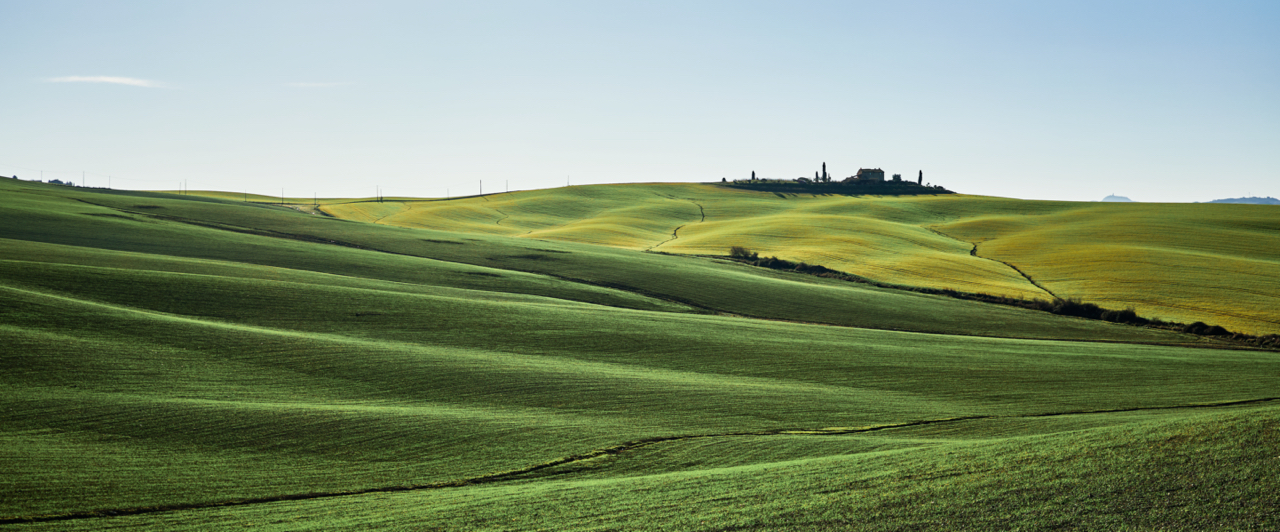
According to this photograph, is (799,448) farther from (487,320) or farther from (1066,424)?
(487,320)

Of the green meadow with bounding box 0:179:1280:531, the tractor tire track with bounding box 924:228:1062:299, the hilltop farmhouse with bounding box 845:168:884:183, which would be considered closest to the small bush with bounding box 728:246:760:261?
the green meadow with bounding box 0:179:1280:531

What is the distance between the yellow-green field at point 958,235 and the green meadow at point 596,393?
2.28ft

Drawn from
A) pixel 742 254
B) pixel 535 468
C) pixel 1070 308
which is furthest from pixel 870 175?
pixel 535 468

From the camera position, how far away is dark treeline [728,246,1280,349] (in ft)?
111

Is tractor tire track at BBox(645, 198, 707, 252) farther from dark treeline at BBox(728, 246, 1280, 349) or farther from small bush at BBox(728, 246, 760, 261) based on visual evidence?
dark treeline at BBox(728, 246, 1280, 349)

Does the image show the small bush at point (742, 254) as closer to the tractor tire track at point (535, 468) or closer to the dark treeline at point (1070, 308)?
the dark treeline at point (1070, 308)

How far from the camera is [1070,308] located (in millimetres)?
39594

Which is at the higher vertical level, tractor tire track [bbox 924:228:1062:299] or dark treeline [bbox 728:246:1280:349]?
tractor tire track [bbox 924:228:1062:299]

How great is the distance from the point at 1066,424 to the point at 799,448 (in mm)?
7015

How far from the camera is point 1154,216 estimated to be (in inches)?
2948

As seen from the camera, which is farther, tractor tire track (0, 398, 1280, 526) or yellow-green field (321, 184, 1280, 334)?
yellow-green field (321, 184, 1280, 334)

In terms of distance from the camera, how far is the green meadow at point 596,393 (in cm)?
1170

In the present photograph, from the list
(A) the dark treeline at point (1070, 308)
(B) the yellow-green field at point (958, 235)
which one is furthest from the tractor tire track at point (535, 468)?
(B) the yellow-green field at point (958, 235)

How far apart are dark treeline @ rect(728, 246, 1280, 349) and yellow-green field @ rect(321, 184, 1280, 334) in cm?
153
